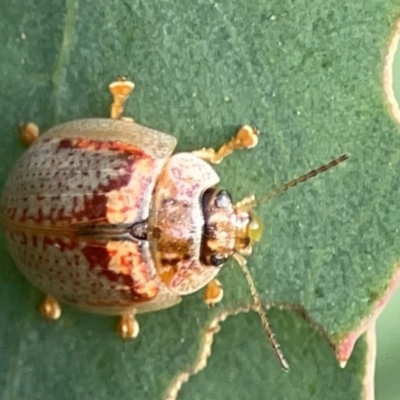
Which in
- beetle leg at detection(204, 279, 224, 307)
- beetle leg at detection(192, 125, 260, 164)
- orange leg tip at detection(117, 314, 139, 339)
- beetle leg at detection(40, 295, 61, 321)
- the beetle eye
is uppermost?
beetle leg at detection(192, 125, 260, 164)

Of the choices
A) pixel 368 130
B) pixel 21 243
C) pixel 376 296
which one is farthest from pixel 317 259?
pixel 21 243

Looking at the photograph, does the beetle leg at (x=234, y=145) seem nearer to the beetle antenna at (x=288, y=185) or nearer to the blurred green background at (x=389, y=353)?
the beetle antenna at (x=288, y=185)

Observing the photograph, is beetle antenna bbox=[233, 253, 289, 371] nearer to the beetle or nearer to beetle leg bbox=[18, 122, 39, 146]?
the beetle

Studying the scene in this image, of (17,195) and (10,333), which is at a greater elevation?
(17,195)

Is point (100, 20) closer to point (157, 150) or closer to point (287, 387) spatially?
point (157, 150)

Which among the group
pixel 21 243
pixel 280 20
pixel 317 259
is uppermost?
pixel 280 20

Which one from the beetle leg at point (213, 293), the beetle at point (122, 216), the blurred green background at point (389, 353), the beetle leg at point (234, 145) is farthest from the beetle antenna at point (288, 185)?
the blurred green background at point (389, 353)

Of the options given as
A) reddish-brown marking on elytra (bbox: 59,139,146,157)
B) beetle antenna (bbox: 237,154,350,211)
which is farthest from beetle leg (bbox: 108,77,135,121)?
beetle antenna (bbox: 237,154,350,211)

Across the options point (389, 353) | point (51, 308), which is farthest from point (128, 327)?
point (389, 353)
